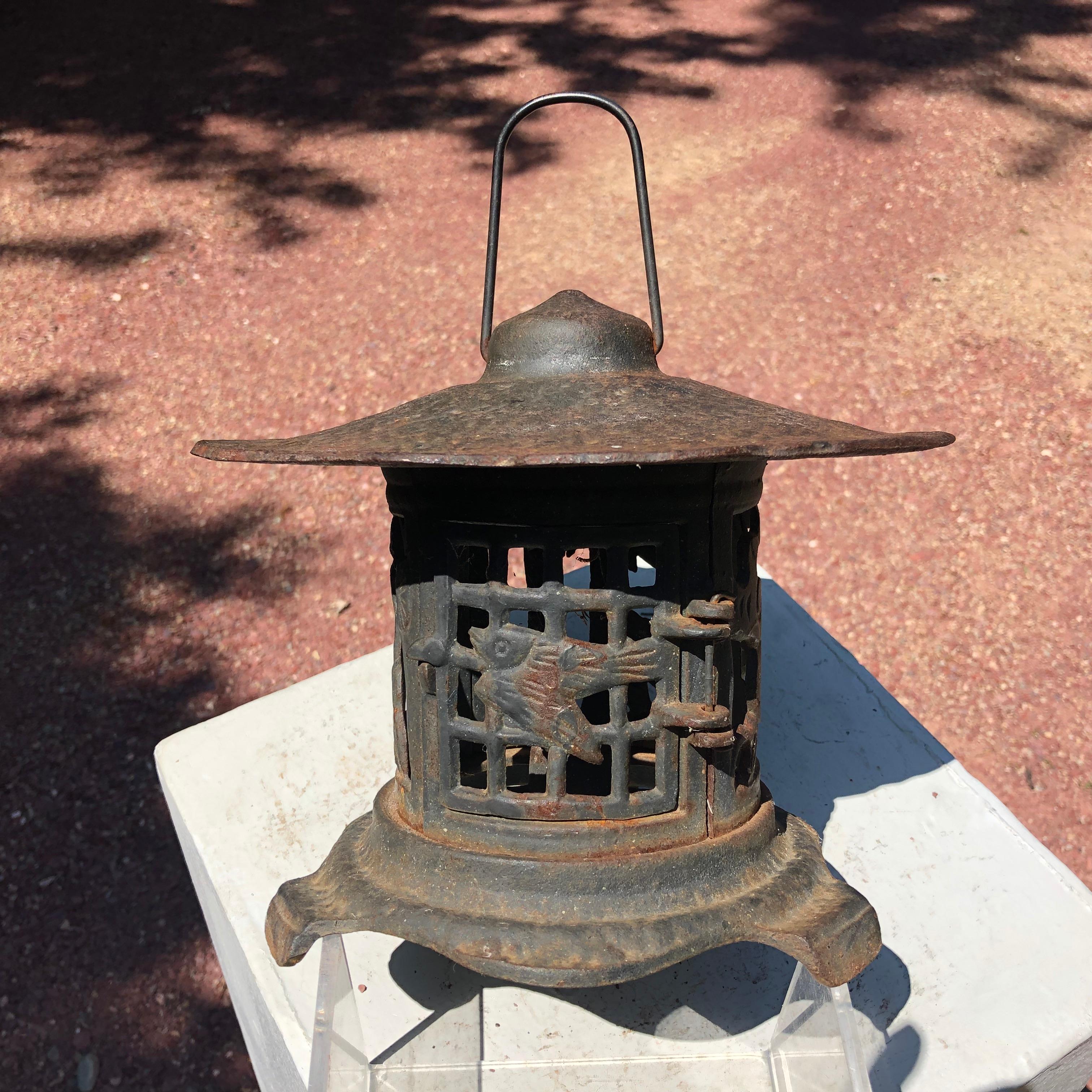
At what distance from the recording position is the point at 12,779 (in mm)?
3047

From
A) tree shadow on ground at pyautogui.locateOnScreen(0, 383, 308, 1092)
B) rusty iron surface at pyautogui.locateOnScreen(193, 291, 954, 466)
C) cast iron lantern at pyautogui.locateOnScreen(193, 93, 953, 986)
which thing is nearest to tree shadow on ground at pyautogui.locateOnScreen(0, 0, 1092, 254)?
tree shadow on ground at pyautogui.locateOnScreen(0, 383, 308, 1092)

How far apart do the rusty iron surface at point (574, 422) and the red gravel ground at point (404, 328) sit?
198 centimetres

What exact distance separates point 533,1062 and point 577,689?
2.78ft

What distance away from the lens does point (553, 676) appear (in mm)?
1539

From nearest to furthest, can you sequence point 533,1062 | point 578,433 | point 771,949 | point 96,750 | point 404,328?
point 578,433 < point 533,1062 < point 771,949 < point 96,750 < point 404,328

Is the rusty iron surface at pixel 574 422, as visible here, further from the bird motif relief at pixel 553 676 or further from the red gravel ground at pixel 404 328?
the red gravel ground at pixel 404 328

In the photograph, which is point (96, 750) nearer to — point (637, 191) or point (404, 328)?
point (404, 328)

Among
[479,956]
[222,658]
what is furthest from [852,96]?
[479,956]

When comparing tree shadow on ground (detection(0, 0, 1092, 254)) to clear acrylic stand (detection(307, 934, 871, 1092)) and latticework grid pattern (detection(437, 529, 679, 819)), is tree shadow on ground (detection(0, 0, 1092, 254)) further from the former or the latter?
clear acrylic stand (detection(307, 934, 871, 1092))

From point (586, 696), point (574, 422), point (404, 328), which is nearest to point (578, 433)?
point (574, 422)

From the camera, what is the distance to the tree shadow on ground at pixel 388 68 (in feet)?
17.0

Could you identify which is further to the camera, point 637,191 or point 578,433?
point 637,191

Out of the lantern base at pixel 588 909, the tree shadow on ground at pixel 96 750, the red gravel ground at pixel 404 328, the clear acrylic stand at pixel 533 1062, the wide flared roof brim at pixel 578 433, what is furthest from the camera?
the red gravel ground at pixel 404 328

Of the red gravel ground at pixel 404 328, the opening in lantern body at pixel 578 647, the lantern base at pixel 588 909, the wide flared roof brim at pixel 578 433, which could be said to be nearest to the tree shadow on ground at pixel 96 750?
the red gravel ground at pixel 404 328
